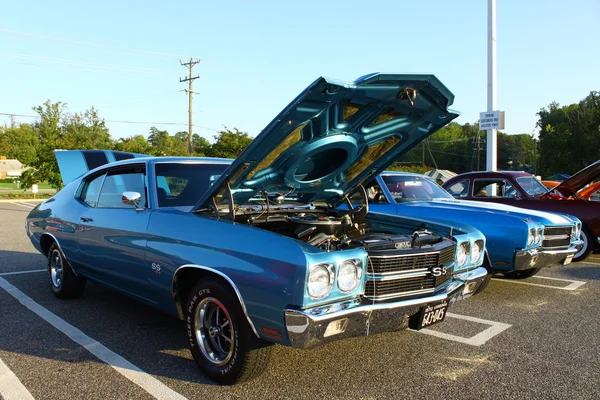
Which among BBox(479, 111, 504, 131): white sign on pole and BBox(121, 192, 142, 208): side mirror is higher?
BBox(479, 111, 504, 131): white sign on pole

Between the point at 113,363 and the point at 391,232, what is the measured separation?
2.56m

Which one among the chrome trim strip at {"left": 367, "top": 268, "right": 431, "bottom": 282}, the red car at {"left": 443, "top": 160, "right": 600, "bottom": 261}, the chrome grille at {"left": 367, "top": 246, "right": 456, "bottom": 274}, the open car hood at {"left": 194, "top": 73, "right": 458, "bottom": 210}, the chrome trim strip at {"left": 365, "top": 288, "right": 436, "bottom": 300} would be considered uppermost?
the open car hood at {"left": 194, "top": 73, "right": 458, "bottom": 210}

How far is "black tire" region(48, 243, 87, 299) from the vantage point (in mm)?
5246

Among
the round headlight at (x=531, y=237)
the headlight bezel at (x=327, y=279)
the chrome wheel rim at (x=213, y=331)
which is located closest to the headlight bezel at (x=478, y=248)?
the headlight bezel at (x=327, y=279)

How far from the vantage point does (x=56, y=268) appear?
5562 mm

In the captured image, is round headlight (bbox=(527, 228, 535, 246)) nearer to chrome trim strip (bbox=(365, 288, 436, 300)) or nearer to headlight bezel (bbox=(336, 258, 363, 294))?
chrome trim strip (bbox=(365, 288, 436, 300))

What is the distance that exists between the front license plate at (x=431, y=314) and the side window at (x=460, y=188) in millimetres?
6288

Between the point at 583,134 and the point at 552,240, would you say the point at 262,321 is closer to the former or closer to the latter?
the point at 552,240

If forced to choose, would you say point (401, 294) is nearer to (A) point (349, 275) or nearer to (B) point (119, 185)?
(A) point (349, 275)

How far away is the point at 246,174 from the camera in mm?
3564

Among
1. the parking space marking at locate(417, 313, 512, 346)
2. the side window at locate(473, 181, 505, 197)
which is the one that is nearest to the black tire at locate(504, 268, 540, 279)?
the parking space marking at locate(417, 313, 512, 346)

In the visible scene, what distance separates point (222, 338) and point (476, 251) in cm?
215

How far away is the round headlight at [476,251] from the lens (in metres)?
3.96

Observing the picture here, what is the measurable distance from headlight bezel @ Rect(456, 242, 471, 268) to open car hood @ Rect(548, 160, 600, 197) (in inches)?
214
